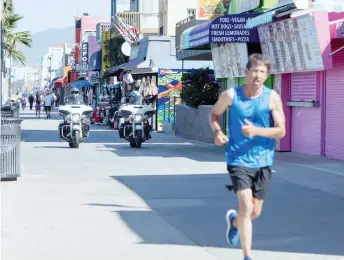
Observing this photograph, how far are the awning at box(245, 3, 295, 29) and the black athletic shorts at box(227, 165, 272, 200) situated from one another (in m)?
13.3

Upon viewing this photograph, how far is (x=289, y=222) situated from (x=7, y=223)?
330 cm

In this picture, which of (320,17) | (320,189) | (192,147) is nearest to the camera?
(320,189)

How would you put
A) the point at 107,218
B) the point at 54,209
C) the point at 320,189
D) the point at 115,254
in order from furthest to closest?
1. the point at 320,189
2. the point at 54,209
3. the point at 107,218
4. the point at 115,254

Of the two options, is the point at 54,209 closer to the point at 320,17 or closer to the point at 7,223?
the point at 7,223

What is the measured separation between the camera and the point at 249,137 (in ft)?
25.2

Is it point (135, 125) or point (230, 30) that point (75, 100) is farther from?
point (230, 30)

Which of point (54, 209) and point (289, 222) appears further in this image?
point (54, 209)

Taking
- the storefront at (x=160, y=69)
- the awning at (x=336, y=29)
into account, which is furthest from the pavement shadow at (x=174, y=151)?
the storefront at (x=160, y=69)

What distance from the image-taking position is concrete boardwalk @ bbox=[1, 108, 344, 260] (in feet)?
28.9

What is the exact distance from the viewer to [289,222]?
34.8 feet

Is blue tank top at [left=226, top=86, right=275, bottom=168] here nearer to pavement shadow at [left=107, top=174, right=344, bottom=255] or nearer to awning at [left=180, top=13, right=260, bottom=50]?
pavement shadow at [left=107, top=174, right=344, bottom=255]

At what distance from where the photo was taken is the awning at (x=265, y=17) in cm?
2131

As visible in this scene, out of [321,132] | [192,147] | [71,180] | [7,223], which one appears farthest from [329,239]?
[192,147]

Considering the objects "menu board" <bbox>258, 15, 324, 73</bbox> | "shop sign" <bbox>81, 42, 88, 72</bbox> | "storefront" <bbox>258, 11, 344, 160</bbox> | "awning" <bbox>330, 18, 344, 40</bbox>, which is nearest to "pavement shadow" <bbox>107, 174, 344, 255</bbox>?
"awning" <bbox>330, 18, 344, 40</bbox>
